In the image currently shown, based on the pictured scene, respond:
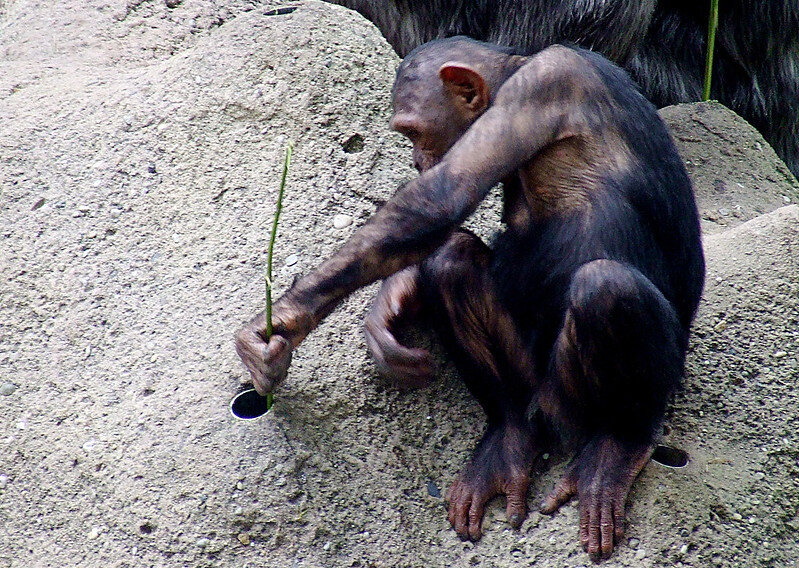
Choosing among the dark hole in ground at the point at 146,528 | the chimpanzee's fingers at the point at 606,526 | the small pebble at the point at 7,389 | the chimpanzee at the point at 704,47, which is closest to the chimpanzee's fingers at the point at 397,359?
the chimpanzee's fingers at the point at 606,526

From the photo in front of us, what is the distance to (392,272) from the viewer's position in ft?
Result: 7.47

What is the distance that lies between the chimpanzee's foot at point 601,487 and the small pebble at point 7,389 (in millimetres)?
1350

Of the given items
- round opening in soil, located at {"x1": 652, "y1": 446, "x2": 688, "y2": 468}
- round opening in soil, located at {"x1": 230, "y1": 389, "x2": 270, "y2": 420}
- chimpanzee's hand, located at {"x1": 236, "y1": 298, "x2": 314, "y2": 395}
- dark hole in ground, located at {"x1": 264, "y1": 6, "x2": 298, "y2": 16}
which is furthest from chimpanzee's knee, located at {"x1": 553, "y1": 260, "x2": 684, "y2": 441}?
dark hole in ground, located at {"x1": 264, "y1": 6, "x2": 298, "y2": 16}

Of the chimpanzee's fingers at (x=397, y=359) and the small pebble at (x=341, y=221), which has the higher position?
the small pebble at (x=341, y=221)

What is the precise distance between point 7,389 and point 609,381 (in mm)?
1492

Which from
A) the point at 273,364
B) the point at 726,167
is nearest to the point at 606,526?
the point at 273,364

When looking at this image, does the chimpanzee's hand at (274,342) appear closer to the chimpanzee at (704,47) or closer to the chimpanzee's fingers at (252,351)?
the chimpanzee's fingers at (252,351)

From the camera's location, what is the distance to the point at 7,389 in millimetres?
2576

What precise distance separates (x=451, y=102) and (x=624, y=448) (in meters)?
0.94

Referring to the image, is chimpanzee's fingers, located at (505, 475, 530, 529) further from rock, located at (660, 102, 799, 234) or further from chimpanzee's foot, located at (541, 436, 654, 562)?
rock, located at (660, 102, 799, 234)

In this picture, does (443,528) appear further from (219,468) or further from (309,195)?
(309,195)

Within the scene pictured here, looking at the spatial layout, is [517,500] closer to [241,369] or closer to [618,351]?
[618,351]

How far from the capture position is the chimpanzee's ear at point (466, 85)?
2518mm

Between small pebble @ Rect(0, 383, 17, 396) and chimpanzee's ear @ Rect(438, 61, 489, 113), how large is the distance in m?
1.33
